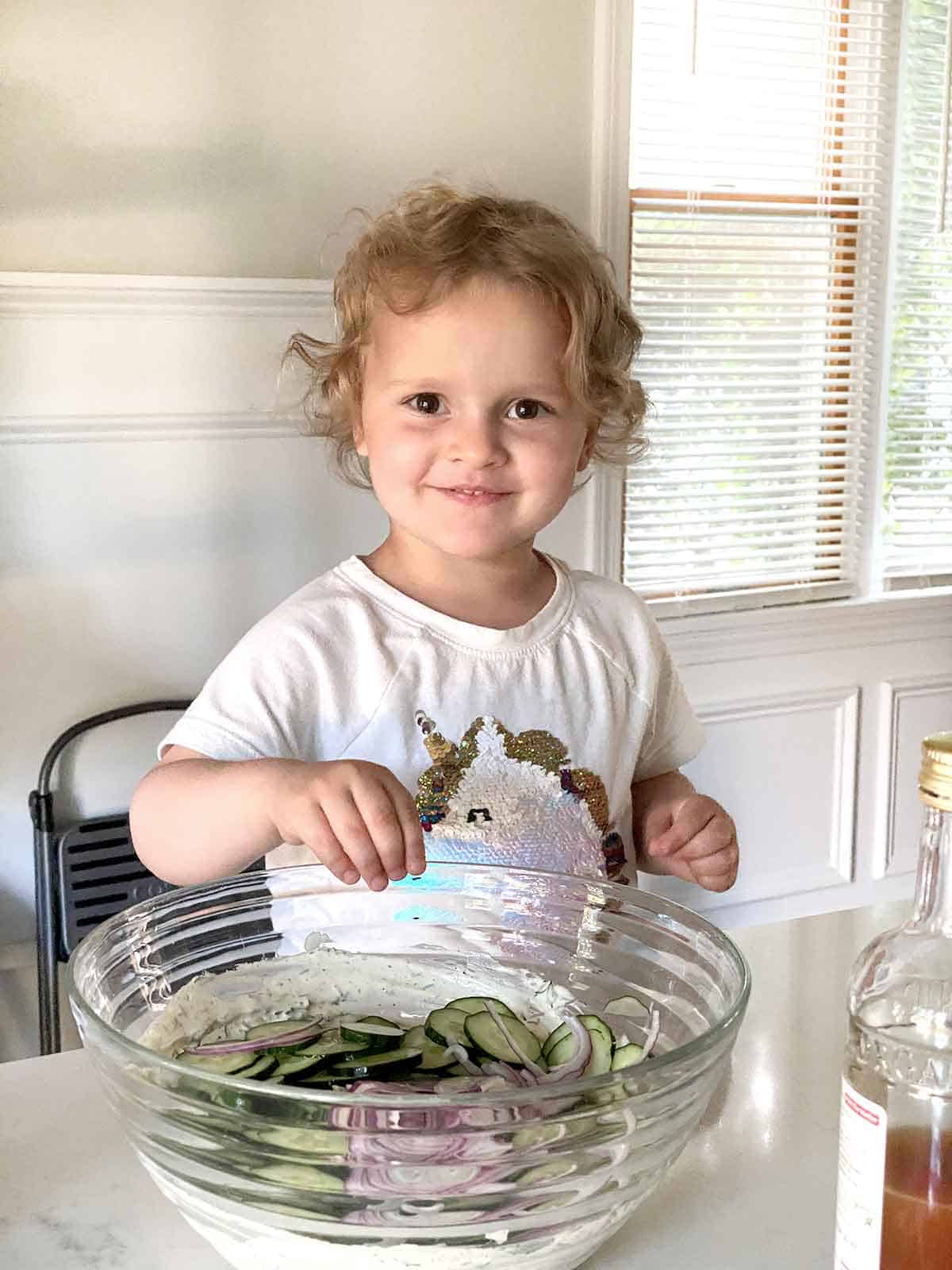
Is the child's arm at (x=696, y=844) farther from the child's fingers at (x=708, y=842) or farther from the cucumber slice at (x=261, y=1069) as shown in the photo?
the cucumber slice at (x=261, y=1069)

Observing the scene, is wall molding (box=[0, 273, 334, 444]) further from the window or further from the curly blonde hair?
the window

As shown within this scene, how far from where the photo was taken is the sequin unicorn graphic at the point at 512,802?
1251 mm

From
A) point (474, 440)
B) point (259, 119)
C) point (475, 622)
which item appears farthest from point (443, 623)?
point (259, 119)

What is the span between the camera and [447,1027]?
2.29 feet

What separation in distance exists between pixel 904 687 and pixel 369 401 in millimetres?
1931

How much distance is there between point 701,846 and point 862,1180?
0.60 metres

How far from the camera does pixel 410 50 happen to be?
2.22 metres

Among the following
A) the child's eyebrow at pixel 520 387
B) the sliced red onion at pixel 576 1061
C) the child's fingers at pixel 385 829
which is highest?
the child's eyebrow at pixel 520 387

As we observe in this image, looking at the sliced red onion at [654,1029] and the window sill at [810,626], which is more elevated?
the sliced red onion at [654,1029]

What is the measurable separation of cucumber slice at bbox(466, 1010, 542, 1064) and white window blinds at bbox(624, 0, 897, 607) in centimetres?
197

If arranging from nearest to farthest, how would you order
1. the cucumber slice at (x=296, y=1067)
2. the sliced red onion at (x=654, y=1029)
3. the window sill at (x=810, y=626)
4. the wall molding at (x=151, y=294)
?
1. the cucumber slice at (x=296, y=1067)
2. the sliced red onion at (x=654, y=1029)
3. the wall molding at (x=151, y=294)
4. the window sill at (x=810, y=626)

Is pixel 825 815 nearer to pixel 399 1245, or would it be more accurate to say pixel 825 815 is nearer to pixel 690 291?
pixel 690 291

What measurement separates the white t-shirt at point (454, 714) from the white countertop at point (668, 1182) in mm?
370

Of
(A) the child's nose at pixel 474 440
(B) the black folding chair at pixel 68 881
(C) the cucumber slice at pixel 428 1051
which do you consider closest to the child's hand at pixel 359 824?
(C) the cucumber slice at pixel 428 1051
